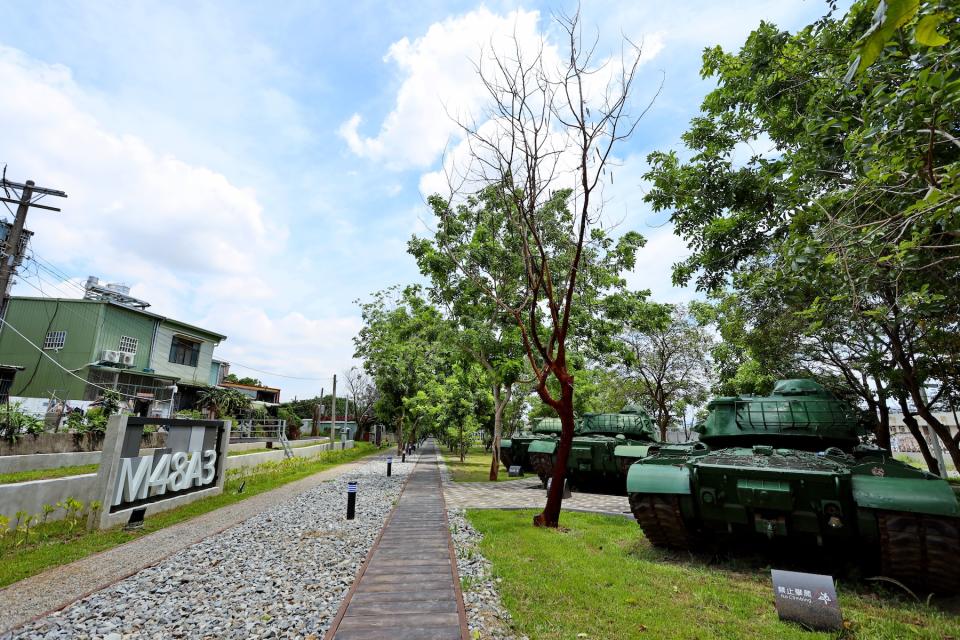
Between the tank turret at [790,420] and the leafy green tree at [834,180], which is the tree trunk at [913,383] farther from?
the tank turret at [790,420]

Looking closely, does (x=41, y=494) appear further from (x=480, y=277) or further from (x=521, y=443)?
(x=521, y=443)

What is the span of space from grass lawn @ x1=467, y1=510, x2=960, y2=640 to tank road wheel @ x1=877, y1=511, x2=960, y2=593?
301 mm

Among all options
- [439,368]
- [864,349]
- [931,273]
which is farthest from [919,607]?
[439,368]

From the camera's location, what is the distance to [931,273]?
6.27 m

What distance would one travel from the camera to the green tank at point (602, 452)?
12.3m

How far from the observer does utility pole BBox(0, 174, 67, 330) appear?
14.4 m

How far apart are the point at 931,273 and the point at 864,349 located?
33.4 feet

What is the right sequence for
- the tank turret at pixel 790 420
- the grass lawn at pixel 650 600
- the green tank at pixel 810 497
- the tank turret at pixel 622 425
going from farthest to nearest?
the tank turret at pixel 622 425 → the tank turret at pixel 790 420 → the green tank at pixel 810 497 → the grass lawn at pixel 650 600

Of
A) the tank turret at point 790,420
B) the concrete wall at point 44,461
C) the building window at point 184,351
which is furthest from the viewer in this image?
the building window at point 184,351

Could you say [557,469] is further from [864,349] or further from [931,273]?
[864,349]

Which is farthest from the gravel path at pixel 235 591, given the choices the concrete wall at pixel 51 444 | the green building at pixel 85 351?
the green building at pixel 85 351

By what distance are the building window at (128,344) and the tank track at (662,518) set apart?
2703 cm

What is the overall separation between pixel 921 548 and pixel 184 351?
3270 centimetres

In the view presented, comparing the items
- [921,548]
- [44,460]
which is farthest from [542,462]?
[44,460]
